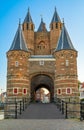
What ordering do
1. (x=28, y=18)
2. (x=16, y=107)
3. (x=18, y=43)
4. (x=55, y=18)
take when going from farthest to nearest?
(x=28, y=18)
(x=55, y=18)
(x=18, y=43)
(x=16, y=107)

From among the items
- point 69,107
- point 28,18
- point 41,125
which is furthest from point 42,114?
point 28,18

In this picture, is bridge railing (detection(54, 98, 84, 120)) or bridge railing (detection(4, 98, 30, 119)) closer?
bridge railing (detection(54, 98, 84, 120))

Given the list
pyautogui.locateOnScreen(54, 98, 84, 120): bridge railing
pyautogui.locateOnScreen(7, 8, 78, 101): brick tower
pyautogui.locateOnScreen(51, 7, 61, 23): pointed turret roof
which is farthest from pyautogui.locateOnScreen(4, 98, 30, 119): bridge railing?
pyautogui.locateOnScreen(51, 7, 61, 23): pointed turret roof

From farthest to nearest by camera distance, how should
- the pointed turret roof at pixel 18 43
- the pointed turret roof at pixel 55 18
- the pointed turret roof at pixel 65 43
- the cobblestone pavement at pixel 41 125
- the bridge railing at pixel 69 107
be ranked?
the pointed turret roof at pixel 55 18 → the pointed turret roof at pixel 18 43 → the pointed turret roof at pixel 65 43 → the bridge railing at pixel 69 107 → the cobblestone pavement at pixel 41 125

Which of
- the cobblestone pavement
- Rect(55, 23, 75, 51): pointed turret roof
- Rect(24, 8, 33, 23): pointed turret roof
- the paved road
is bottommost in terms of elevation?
the paved road

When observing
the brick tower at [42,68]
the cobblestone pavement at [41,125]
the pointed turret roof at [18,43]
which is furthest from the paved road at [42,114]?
the pointed turret roof at [18,43]

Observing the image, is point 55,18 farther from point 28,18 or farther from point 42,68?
point 42,68

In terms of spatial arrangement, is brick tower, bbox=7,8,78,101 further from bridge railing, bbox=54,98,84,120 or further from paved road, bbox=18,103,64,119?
paved road, bbox=18,103,64,119

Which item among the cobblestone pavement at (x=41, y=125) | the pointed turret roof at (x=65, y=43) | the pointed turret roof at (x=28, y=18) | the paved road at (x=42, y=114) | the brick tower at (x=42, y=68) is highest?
the pointed turret roof at (x=28, y=18)

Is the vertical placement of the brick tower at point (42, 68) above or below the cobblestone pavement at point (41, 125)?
above

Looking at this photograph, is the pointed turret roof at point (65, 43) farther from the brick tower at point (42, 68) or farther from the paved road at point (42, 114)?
the paved road at point (42, 114)

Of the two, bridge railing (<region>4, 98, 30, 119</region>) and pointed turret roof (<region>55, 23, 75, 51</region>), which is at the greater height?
pointed turret roof (<region>55, 23, 75, 51</region>)

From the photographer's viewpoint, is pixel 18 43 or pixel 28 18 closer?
pixel 18 43

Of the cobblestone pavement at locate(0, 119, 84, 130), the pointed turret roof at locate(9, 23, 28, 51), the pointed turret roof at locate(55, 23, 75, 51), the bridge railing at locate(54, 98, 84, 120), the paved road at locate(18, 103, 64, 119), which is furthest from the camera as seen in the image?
the pointed turret roof at locate(9, 23, 28, 51)
